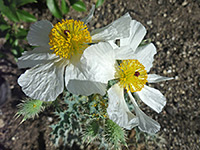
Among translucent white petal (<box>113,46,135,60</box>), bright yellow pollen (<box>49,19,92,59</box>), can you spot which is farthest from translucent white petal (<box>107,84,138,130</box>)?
bright yellow pollen (<box>49,19,92,59</box>)

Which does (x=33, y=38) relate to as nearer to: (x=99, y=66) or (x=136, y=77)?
(x=99, y=66)

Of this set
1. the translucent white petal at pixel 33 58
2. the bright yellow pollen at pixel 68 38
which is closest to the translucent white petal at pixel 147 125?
the bright yellow pollen at pixel 68 38

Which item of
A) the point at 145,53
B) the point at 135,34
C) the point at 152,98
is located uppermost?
the point at 135,34

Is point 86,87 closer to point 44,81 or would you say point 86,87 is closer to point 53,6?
point 44,81

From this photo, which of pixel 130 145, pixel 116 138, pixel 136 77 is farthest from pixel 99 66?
pixel 130 145

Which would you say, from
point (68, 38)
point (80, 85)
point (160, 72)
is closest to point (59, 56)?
point (68, 38)

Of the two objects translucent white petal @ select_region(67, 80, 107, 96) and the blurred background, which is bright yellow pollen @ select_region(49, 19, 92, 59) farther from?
the blurred background
